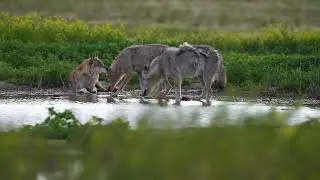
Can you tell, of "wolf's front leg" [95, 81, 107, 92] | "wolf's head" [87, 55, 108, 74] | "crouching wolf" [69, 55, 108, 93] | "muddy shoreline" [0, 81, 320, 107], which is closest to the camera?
"muddy shoreline" [0, 81, 320, 107]

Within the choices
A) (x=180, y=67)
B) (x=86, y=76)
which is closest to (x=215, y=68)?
(x=180, y=67)

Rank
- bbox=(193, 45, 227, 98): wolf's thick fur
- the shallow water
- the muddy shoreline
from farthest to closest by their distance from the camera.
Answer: the muddy shoreline → bbox=(193, 45, 227, 98): wolf's thick fur → the shallow water

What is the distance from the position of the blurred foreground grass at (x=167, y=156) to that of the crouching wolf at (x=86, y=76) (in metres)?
12.9

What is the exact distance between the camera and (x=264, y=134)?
5.22 meters

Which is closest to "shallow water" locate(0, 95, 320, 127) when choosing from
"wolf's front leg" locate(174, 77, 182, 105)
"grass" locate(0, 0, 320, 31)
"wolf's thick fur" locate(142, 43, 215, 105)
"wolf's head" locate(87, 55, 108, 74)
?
"wolf's front leg" locate(174, 77, 182, 105)

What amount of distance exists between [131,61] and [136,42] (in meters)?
4.71

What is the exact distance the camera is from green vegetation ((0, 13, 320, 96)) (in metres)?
19.4

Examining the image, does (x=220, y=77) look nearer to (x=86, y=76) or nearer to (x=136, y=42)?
(x=86, y=76)

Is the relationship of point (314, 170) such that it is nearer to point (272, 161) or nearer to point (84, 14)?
point (272, 161)

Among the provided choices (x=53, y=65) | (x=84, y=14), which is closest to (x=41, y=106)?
(x=53, y=65)

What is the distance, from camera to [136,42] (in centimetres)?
2294

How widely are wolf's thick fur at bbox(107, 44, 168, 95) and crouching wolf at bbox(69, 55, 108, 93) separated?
0.99 ft

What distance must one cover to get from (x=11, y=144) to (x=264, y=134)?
136 cm

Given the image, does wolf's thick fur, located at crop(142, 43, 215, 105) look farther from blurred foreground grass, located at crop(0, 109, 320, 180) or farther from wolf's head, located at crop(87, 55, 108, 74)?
blurred foreground grass, located at crop(0, 109, 320, 180)
